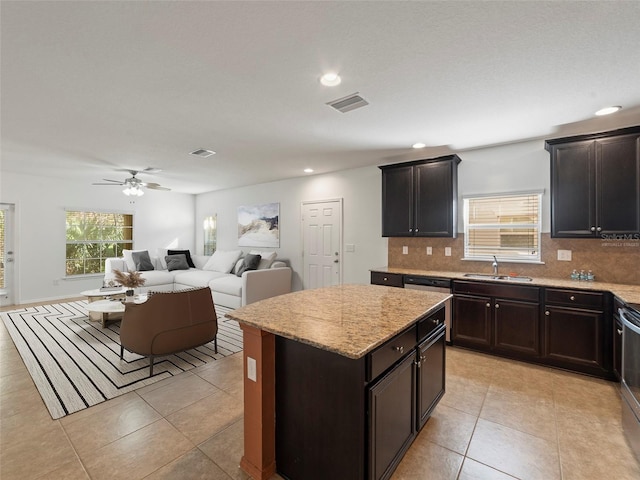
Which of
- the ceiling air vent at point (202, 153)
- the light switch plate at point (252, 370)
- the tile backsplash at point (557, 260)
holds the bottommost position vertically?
the light switch plate at point (252, 370)

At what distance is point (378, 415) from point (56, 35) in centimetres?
275

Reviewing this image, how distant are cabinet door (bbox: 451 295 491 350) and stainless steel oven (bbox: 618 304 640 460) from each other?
119cm

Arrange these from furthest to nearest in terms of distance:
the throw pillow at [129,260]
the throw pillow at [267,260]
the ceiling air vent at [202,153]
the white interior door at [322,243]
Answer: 1. the throw pillow at [129,260]
2. the throw pillow at [267,260]
3. the white interior door at [322,243]
4. the ceiling air vent at [202,153]

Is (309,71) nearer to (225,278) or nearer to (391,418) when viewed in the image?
(391,418)

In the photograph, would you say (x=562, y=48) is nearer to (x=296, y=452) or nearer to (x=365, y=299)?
(x=365, y=299)

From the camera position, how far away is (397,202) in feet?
14.0

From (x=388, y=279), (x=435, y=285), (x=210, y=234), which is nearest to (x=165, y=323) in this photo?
(x=388, y=279)

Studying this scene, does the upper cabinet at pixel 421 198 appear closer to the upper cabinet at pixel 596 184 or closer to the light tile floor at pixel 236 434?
A: the upper cabinet at pixel 596 184

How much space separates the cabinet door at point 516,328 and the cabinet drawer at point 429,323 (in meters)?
1.45

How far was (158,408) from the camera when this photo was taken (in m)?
2.36

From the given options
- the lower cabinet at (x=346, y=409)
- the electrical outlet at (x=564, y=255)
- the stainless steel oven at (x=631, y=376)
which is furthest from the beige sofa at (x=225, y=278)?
the stainless steel oven at (x=631, y=376)

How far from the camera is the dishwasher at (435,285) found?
361cm

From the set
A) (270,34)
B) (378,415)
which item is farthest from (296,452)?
(270,34)

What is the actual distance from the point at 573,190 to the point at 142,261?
7351 mm
